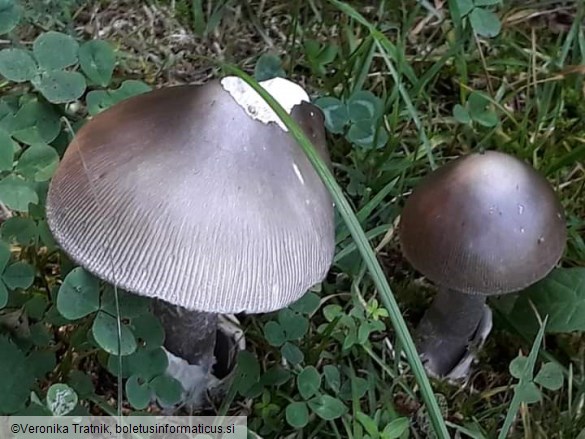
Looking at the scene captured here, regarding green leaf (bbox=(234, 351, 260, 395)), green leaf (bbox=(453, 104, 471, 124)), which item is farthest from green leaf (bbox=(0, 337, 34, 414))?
green leaf (bbox=(453, 104, 471, 124))

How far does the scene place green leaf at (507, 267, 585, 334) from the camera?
71.1 inches

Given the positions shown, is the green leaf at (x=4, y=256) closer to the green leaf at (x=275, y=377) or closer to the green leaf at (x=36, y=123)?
the green leaf at (x=36, y=123)

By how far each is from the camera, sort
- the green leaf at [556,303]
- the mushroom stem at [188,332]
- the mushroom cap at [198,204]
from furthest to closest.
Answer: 1. the green leaf at [556,303]
2. the mushroom stem at [188,332]
3. the mushroom cap at [198,204]

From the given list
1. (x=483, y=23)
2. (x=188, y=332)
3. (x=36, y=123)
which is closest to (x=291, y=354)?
(x=188, y=332)

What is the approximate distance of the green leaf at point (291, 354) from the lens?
173 centimetres

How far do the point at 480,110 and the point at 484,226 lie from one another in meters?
0.57

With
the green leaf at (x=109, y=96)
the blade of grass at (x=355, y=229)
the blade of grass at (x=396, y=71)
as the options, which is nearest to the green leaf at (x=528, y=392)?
the blade of grass at (x=355, y=229)

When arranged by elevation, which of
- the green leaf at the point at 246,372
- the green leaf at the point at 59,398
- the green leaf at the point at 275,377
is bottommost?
the green leaf at the point at 275,377

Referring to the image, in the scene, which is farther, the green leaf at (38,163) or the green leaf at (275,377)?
the green leaf at (275,377)

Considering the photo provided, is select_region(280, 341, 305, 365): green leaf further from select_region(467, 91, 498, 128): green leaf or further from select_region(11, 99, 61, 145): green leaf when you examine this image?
select_region(467, 91, 498, 128): green leaf

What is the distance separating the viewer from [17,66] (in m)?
1.63

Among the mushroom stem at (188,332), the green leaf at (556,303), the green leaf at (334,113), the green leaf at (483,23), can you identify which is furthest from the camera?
the green leaf at (483,23)

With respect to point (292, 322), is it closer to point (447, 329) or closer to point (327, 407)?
point (327, 407)

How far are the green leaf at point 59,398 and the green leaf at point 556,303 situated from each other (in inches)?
35.2
